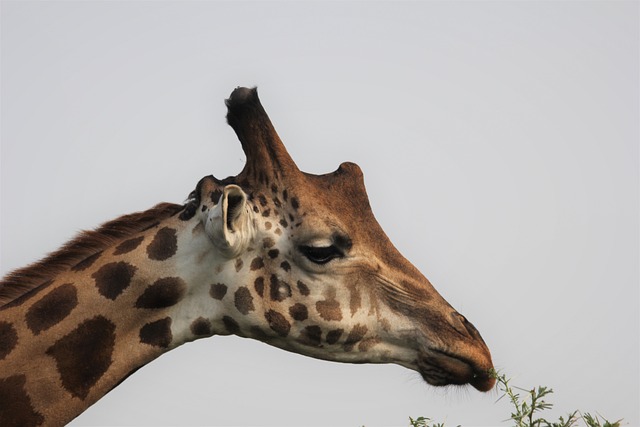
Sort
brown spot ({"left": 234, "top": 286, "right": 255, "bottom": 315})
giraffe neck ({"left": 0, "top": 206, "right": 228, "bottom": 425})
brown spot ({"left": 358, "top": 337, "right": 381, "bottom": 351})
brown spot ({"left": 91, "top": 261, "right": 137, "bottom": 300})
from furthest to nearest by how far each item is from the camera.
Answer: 1. brown spot ({"left": 358, "top": 337, "right": 381, "bottom": 351})
2. brown spot ({"left": 234, "top": 286, "right": 255, "bottom": 315})
3. brown spot ({"left": 91, "top": 261, "right": 137, "bottom": 300})
4. giraffe neck ({"left": 0, "top": 206, "right": 228, "bottom": 425})

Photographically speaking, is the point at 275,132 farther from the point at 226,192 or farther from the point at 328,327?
the point at 328,327

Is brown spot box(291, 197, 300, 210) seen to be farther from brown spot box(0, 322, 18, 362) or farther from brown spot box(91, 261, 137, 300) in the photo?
brown spot box(0, 322, 18, 362)

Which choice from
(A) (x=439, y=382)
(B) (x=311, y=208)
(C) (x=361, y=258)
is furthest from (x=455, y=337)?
(B) (x=311, y=208)

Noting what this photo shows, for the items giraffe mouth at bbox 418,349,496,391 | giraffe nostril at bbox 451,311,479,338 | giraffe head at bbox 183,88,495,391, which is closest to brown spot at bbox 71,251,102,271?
giraffe head at bbox 183,88,495,391

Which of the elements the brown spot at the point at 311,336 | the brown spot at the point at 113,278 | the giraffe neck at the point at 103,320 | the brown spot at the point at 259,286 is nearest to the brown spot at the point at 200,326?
the giraffe neck at the point at 103,320

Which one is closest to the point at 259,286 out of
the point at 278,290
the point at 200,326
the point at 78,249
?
the point at 278,290

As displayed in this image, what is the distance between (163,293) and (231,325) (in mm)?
575

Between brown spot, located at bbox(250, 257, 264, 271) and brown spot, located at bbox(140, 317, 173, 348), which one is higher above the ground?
brown spot, located at bbox(250, 257, 264, 271)

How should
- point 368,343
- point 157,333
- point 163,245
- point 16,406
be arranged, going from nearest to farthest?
point 16,406, point 157,333, point 163,245, point 368,343

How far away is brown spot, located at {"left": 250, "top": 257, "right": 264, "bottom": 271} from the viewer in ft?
22.5

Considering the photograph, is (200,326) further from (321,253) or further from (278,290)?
(321,253)

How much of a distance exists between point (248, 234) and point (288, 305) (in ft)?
2.04

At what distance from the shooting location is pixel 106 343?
257 inches

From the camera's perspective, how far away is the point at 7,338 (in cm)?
639
